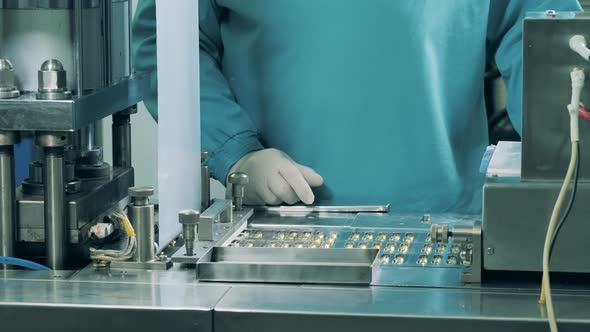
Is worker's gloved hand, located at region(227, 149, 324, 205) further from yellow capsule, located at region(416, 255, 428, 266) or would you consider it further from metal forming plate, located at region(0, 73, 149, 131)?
metal forming plate, located at region(0, 73, 149, 131)

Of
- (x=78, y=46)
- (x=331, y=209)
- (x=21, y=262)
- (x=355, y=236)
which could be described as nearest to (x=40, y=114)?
(x=78, y=46)

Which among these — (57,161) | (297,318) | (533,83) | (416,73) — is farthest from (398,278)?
(416,73)

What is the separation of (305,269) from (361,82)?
120cm

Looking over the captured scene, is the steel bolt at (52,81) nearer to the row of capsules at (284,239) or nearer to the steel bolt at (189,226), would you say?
the steel bolt at (189,226)

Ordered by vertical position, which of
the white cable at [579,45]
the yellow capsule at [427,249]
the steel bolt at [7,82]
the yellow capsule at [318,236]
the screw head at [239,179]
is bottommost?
the yellow capsule at [427,249]

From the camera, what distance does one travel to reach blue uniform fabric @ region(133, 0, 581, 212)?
2.93 metres

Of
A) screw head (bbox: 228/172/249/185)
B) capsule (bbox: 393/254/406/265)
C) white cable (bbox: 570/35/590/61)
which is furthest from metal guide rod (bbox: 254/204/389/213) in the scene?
white cable (bbox: 570/35/590/61)

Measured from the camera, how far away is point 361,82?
9.70 feet

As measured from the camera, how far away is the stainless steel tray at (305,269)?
182cm

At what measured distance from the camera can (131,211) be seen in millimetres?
1926

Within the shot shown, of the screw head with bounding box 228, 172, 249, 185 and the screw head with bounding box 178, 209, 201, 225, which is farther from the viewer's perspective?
the screw head with bounding box 228, 172, 249, 185

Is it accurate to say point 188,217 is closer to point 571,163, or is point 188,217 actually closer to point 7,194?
point 7,194

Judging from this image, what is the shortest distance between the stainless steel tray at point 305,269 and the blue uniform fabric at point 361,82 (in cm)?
99

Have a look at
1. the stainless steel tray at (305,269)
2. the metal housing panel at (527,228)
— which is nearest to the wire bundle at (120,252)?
the stainless steel tray at (305,269)
